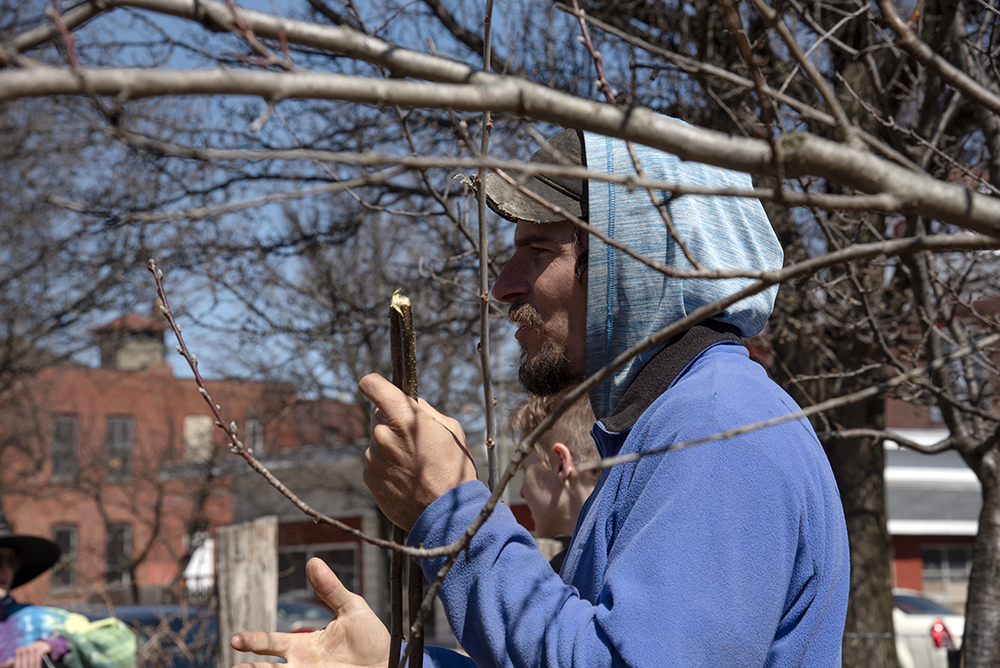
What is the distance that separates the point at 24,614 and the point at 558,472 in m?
3.78

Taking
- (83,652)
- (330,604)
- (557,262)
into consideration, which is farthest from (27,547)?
(557,262)

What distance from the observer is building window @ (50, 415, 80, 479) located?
21.4 meters

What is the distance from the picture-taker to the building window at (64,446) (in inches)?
842

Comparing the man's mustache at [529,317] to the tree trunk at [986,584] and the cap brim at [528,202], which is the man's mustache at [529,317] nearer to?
the cap brim at [528,202]

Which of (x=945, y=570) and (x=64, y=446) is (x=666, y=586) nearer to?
(x=945, y=570)

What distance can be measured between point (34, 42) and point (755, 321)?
4.05 feet

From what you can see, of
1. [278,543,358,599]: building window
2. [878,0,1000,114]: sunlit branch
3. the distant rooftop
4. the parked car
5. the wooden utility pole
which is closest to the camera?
[878,0,1000,114]: sunlit branch

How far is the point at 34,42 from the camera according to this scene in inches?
34.9

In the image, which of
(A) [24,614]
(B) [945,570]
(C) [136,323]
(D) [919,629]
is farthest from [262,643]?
(B) [945,570]

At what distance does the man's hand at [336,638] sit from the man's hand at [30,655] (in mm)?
3974

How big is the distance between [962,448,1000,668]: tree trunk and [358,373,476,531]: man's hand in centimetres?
317

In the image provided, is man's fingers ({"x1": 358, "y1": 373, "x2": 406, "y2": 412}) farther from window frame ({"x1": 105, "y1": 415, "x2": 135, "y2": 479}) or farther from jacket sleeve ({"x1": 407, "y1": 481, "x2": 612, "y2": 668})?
Answer: window frame ({"x1": 105, "y1": 415, "x2": 135, "y2": 479})

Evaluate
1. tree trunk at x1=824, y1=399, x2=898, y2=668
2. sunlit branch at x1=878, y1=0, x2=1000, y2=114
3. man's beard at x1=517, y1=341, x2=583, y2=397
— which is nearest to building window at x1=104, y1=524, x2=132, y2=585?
tree trunk at x1=824, y1=399, x2=898, y2=668

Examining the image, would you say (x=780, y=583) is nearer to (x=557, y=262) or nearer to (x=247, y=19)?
(x=557, y=262)
